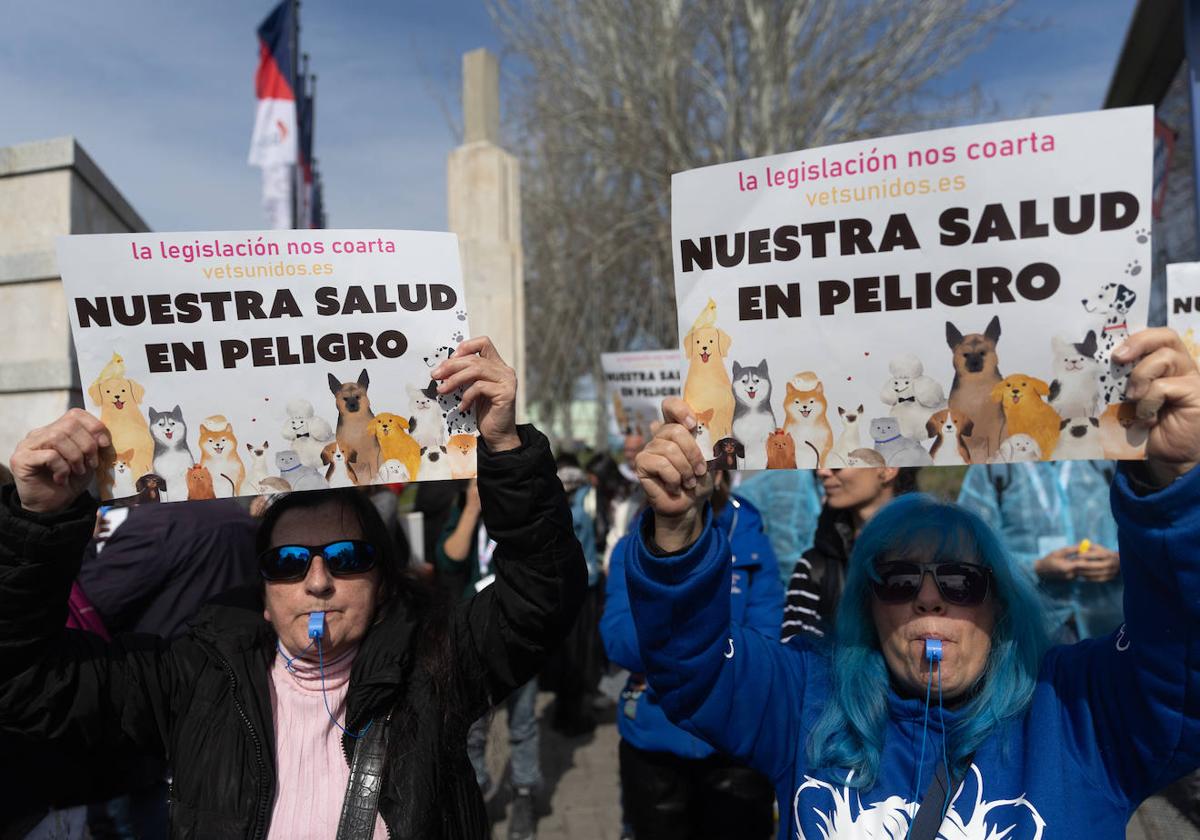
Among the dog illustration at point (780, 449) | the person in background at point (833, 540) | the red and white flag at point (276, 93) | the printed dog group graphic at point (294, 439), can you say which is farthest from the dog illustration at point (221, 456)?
the red and white flag at point (276, 93)

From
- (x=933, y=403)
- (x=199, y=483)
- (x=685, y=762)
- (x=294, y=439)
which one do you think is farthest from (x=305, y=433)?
(x=685, y=762)

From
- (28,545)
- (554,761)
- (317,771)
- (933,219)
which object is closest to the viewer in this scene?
(933,219)

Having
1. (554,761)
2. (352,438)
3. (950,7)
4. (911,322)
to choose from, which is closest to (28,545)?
(352,438)

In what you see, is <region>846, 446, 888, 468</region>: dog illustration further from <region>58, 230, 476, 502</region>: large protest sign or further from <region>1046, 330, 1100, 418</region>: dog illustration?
<region>58, 230, 476, 502</region>: large protest sign

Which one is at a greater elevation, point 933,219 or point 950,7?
point 950,7

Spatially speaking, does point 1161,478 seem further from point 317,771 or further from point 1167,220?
point 1167,220

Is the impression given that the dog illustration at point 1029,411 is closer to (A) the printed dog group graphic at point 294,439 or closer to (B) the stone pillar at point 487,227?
(A) the printed dog group graphic at point 294,439

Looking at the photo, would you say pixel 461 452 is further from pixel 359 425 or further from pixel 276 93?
pixel 276 93

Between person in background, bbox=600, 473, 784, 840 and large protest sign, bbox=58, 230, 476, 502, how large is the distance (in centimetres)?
114

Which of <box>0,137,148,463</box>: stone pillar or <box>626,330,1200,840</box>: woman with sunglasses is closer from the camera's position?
<box>626,330,1200,840</box>: woman with sunglasses

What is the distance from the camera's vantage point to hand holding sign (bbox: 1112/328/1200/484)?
134 cm

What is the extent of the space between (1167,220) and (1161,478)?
6204mm

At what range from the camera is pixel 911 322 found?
5.36 feet

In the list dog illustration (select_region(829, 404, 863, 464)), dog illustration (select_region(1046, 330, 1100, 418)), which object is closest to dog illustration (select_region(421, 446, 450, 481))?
Answer: dog illustration (select_region(829, 404, 863, 464))
